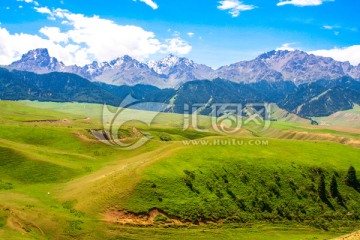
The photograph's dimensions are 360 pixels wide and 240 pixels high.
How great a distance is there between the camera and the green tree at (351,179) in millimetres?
85550

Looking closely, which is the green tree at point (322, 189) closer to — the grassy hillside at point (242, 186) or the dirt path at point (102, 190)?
the grassy hillside at point (242, 186)

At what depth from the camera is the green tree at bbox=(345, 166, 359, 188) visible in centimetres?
8555

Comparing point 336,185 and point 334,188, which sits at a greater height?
point 336,185

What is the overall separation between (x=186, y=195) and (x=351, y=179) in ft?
143

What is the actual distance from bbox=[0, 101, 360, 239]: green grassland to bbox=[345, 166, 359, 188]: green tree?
1216 mm

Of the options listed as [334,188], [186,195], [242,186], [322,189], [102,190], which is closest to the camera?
[102,190]

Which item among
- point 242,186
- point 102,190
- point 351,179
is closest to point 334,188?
point 351,179

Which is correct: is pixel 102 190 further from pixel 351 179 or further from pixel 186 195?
pixel 351 179

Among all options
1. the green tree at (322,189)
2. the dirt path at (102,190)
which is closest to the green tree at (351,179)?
Result: the green tree at (322,189)

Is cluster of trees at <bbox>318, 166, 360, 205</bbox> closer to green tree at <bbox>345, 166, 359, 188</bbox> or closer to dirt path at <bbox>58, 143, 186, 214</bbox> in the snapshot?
green tree at <bbox>345, 166, 359, 188</bbox>

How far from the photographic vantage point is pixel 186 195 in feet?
236

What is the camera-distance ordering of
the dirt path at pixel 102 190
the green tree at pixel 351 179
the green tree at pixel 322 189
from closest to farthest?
the dirt path at pixel 102 190, the green tree at pixel 322 189, the green tree at pixel 351 179

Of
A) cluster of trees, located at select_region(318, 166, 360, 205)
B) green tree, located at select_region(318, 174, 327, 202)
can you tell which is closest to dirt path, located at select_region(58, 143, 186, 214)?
green tree, located at select_region(318, 174, 327, 202)

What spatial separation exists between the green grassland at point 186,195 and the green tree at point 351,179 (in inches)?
47.9
